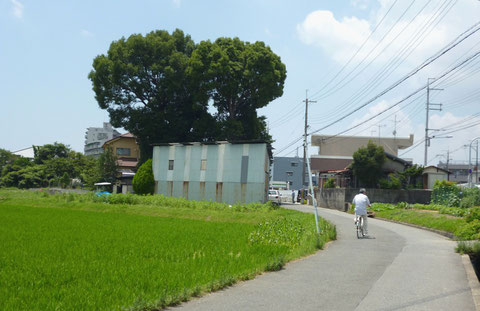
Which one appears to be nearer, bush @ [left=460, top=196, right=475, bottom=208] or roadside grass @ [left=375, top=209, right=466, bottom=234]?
roadside grass @ [left=375, top=209, right=466, bottom=234]

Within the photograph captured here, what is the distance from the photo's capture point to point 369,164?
3866cm

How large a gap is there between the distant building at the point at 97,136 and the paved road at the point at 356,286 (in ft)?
349

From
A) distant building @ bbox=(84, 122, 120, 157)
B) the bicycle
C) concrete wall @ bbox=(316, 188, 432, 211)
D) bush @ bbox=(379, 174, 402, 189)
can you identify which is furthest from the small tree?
distant building @ bbox=(84, 122, 120, 157)

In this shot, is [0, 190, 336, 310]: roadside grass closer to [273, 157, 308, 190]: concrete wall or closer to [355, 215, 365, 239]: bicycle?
[355, 215, 365, 239]: bicycle

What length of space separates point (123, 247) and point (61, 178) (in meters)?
54.7

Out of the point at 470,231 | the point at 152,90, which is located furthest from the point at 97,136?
the point at 470,231

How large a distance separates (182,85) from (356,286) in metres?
38.9

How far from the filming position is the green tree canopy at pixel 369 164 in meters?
38.9

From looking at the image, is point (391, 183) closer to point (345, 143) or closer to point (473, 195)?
point (473, 195)

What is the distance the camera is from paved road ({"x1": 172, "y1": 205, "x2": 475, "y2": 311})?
236 inches

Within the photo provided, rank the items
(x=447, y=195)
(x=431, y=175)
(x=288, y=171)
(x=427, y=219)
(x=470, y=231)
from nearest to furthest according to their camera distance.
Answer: (x=470, y=231) < (x=427, y=219) < (x=447, y=195) < (x=431, y=175) < (x=288, y=171)

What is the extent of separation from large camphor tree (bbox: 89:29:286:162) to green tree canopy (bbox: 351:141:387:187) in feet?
38.5

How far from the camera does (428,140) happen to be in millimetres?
52469

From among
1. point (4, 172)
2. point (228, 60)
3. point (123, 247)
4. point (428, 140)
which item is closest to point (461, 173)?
point (428, 140)
